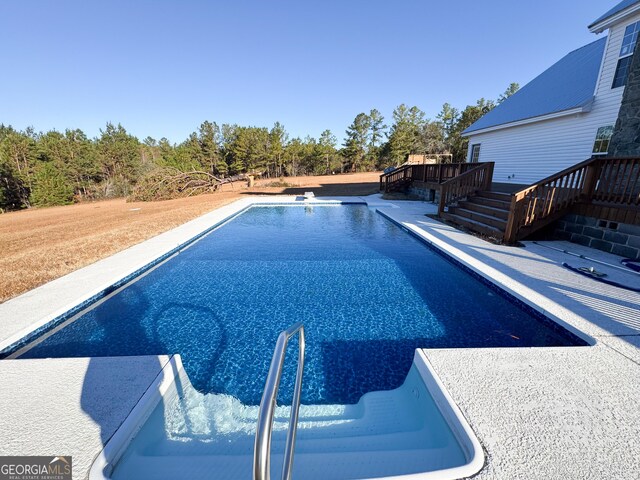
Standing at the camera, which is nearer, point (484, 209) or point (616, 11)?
point (616, 11)

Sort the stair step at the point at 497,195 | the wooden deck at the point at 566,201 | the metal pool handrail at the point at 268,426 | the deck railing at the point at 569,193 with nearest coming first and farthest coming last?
the metal pool handrail at the point at 268,426 < the wooden deck at the point at 566,201 < the deck railing at the point at 569,193 < the stair step at the point at 497,195

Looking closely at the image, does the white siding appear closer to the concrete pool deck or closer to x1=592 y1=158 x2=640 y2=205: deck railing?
x1=592 y1=158 x2=640 y2=205: deck railing

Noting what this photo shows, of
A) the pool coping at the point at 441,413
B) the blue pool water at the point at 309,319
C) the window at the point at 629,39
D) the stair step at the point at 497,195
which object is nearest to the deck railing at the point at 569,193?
the stair step at the point at 497,195

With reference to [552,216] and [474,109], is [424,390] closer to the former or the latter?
[552,216]

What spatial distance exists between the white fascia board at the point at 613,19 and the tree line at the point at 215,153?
3071cm

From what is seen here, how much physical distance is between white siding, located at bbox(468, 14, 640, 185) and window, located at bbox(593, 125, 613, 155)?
13 cm

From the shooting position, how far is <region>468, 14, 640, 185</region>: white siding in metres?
8.01

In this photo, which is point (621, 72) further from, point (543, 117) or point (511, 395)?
point (511, 395)

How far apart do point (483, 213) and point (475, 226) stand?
660 millimetres

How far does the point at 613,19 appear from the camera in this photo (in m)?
7.45

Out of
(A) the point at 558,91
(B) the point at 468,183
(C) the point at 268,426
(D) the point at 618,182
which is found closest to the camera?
(C) the point at 268,426

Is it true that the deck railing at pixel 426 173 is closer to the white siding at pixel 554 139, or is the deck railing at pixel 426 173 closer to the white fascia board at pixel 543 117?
the white siding at pixel 554 139

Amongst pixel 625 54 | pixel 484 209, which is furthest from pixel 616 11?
pixel 484 209

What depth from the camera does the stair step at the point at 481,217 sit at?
7.09 m
